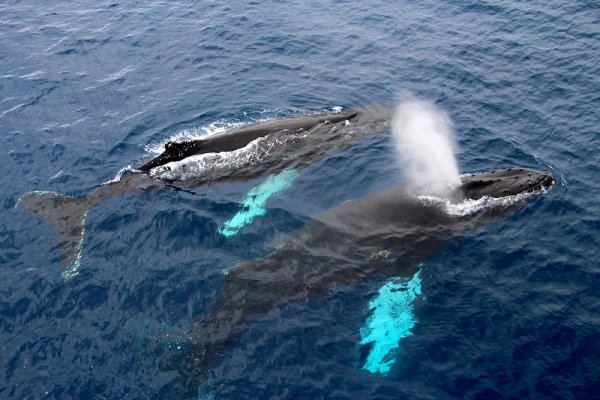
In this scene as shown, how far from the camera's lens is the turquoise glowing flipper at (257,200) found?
23.1m

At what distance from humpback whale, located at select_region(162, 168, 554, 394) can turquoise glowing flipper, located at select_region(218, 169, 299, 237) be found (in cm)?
259

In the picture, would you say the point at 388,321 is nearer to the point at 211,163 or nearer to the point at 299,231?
the point at 299,231

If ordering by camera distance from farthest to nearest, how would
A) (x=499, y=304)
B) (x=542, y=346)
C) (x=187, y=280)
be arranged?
(x=187, y=280), (x=499, y=304), (x=542, y=346)

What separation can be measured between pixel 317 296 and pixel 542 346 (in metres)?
8.07

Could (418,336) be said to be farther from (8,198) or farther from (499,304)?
(8,198)

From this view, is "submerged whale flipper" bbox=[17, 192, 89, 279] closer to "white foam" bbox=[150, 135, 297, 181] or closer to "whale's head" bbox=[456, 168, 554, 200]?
"white foam" bbox=[150, 135, 297, 181]

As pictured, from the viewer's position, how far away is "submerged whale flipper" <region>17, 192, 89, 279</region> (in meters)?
21.9

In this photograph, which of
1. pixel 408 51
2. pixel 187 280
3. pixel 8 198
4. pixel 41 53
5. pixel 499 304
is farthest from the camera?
pixel 41 53

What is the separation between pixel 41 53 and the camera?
42.1 m

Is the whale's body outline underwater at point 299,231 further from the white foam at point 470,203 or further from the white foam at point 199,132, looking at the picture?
the white foam at point 199,132

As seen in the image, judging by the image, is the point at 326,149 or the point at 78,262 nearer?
the point at 78,262

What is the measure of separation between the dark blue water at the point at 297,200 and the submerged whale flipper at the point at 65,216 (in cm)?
44

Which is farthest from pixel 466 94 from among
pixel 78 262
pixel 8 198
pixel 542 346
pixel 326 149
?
pixel 8 198

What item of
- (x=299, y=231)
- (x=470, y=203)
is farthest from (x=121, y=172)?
(x=470, y=203)
